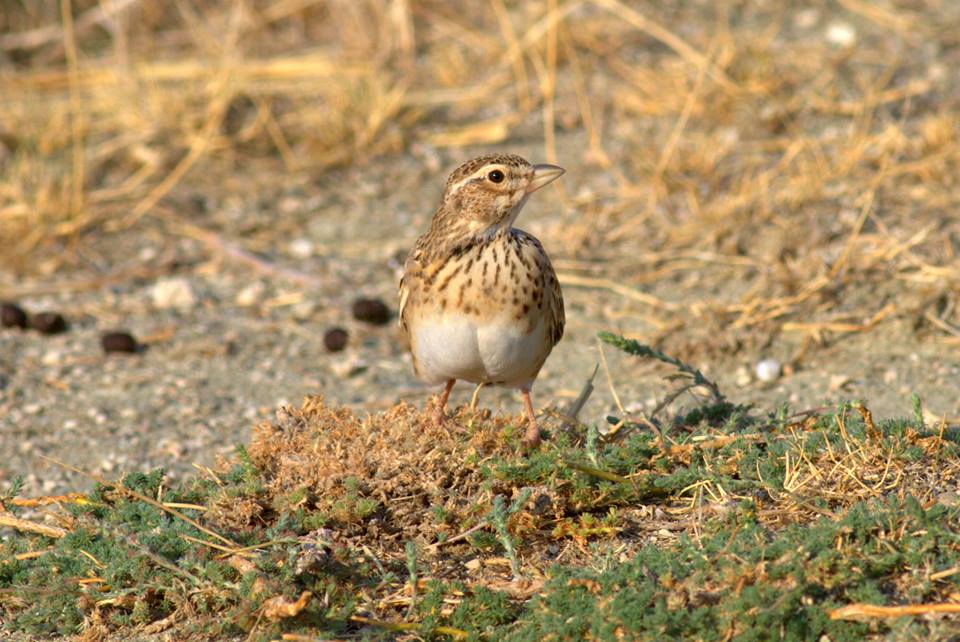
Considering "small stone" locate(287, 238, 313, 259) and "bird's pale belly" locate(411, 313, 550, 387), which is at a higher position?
"bird's pale belly" locate(411, 313, 550, 387)

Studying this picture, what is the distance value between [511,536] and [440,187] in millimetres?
5012

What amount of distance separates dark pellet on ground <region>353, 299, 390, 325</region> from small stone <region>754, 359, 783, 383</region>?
2167 mm

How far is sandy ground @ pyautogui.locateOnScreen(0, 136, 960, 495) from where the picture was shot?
6.18 m

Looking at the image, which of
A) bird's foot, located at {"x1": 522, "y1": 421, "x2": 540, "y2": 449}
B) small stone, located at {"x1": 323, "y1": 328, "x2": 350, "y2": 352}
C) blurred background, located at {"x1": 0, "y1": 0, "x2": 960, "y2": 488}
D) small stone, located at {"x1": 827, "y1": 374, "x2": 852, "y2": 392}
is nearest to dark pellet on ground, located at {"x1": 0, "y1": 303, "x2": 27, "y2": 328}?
blurred background, located at {"x1": 0, "y1": 0, "x2": 960, "y2": 488}

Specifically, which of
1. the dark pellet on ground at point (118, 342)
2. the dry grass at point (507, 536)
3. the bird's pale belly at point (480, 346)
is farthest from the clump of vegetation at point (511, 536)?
the dark pellet on ground at point (118, 342)

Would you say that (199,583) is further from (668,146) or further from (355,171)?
(355,171)

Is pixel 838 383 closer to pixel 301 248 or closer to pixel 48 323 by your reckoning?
pixel 301 248

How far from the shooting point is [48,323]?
7.56 m

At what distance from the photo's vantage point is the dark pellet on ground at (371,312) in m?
7.43

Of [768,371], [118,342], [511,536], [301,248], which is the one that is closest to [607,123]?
[301,248]

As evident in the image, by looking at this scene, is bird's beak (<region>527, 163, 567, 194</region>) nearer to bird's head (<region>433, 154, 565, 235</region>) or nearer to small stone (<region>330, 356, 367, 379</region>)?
bird's head (<region>433, 154, 565, 235</region>)

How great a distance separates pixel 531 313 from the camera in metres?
4.64

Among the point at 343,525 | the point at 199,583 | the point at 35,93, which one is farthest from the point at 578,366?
the point at 35,93

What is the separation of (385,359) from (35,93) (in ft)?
A: 15.7
